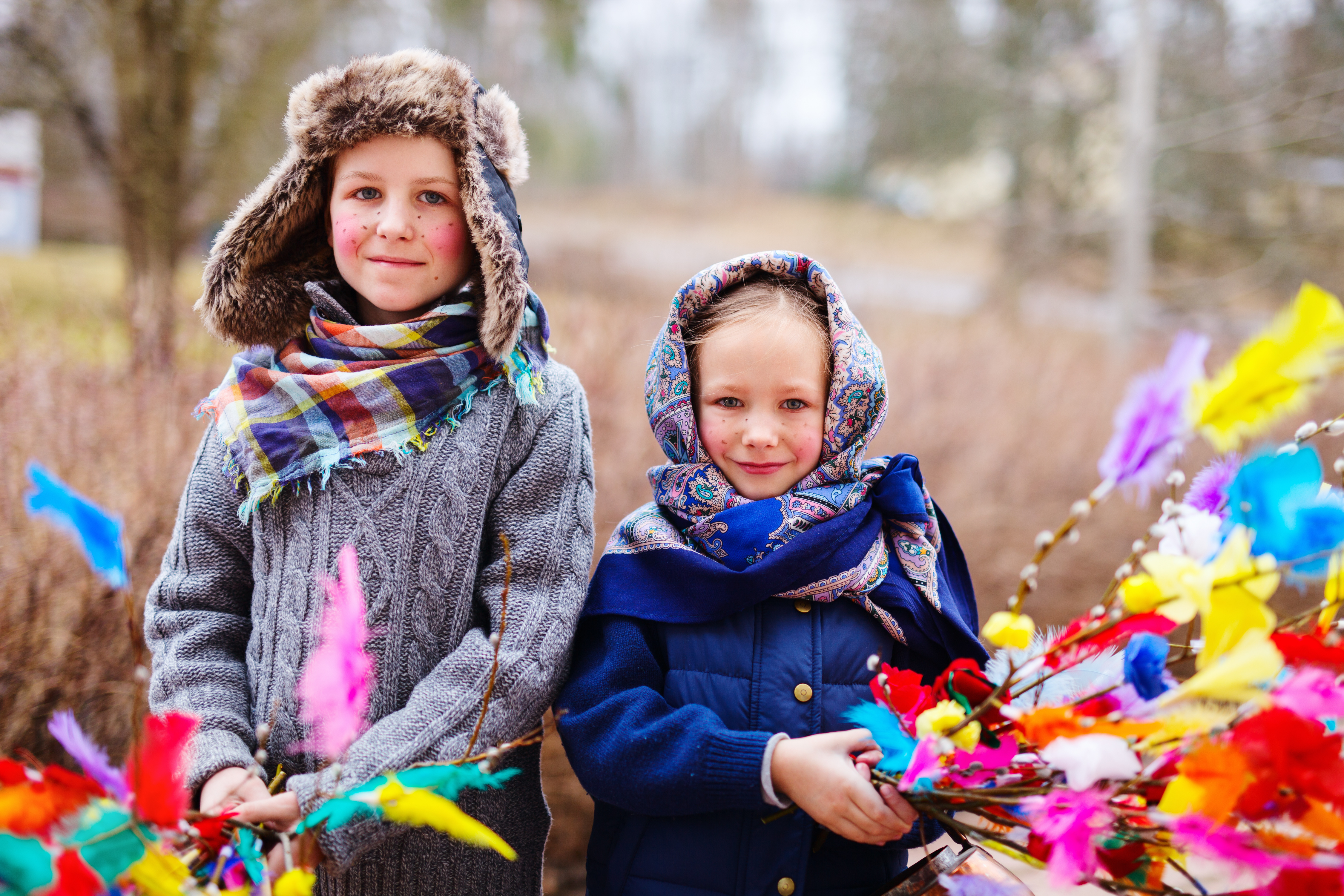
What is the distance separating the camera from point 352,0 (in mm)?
8125

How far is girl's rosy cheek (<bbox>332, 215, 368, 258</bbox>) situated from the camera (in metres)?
1.66

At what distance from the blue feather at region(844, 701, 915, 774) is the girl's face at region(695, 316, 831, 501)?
46cm

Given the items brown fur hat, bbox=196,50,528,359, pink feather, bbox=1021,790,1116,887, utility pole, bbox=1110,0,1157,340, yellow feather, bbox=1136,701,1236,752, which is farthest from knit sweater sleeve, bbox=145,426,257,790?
utility pole, bbox=1110,0,1157,340

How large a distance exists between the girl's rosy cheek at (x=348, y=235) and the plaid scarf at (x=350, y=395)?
0.32 ft

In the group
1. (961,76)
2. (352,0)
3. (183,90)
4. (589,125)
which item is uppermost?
(589,125)

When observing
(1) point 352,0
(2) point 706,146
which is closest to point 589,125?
(2) point 706,146

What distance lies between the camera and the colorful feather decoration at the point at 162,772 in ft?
3.46

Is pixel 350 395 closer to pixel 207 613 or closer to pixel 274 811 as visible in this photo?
pixel 207 613

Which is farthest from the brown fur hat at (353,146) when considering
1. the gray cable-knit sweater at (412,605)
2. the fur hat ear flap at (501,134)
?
the gray cable-knit sweater at (412,605)

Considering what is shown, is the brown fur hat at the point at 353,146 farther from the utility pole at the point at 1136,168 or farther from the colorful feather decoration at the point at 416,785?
the utility pole at the point at 1136,168

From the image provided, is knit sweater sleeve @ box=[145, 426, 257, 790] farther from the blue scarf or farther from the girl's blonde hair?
the girl's blonde hair

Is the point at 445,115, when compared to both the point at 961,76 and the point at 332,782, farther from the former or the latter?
the point at 961,76

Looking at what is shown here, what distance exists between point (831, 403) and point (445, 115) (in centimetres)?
86

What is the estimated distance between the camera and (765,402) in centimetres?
172
